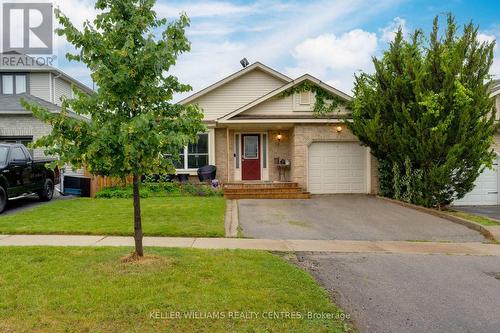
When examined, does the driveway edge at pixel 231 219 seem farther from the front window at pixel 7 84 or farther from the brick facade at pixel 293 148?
the front window at pixel 7 84

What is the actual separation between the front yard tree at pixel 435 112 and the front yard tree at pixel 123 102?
972 cm

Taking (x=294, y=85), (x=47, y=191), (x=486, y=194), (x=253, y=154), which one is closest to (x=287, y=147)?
(x=253, y=154)

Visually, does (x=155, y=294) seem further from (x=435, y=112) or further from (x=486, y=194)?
(x=486, y=194)

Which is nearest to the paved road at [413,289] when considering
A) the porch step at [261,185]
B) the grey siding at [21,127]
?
the porch step at [261,185]

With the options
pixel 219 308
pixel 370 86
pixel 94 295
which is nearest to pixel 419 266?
pixel 219 308

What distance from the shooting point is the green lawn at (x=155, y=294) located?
3.92 m

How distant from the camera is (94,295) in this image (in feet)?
15.1

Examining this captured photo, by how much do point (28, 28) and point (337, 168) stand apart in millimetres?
19370

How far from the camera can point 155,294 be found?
15.3ft

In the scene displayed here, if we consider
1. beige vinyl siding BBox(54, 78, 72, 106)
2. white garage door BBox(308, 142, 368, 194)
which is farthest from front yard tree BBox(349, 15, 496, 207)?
beige vinyl siding BBox(54, 78, 72, 106)

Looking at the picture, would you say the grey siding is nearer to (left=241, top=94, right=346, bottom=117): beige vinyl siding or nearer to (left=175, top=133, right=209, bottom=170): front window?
(left=175, top=133, right=209, bottom=170): front window

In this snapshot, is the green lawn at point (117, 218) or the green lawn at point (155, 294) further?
the green lawn at point (117, 218)

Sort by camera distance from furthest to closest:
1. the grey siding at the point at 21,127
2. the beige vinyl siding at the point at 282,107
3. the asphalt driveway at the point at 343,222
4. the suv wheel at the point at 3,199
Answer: the grey siding at the point at 21,127 < the beige vinyl siding at the point at 282,107 < the suv wheel at the point at 3,199 < the asphalt driveway at the point at 343,222

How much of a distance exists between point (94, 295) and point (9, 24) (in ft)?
76.5
